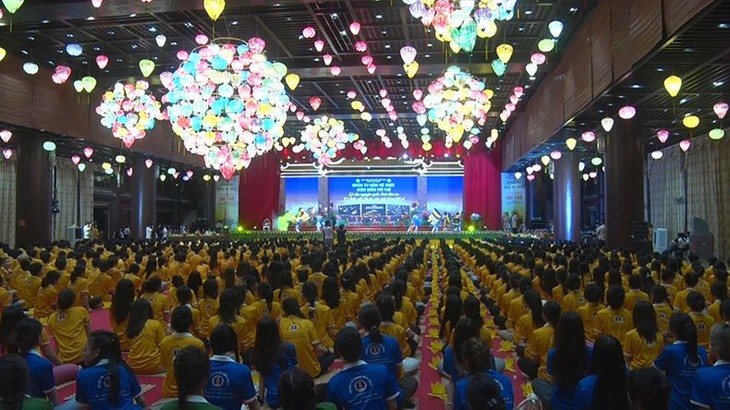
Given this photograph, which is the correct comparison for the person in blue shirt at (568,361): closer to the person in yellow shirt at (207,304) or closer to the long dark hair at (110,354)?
the long dark hair at (110,354)

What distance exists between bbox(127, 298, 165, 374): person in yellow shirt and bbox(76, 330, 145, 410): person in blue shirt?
2043 millimetres

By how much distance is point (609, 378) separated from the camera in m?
3.17

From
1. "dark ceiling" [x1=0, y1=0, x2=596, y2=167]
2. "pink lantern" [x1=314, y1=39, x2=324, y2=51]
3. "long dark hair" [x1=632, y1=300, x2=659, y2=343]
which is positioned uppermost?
"dark ceiling" [x1=0, y1=0, x2=596, y2=167]

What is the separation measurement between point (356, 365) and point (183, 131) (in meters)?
12.1

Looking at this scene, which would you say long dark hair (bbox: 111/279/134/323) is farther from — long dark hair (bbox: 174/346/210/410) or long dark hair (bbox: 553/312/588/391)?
long dark hair (bbox: 553/312/588/391)

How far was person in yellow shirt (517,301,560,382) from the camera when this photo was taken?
471cm

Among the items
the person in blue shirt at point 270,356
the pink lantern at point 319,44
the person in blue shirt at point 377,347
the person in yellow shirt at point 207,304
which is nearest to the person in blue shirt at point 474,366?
the person in blue shirt at point 377,347

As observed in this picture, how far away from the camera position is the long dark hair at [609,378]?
10.2ft

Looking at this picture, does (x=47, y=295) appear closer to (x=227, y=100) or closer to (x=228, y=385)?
(x=228, y=385)

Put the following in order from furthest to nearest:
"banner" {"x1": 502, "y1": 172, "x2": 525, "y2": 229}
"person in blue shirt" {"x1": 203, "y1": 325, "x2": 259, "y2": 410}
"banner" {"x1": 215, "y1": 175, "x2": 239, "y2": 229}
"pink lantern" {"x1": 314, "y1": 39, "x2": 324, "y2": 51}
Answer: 1. "banner" {"x1": 215, "y1": 175, "x2": 239, "y2": 229}
2. "banner" {"x1": 502, "y1": 172, "x2": 525, "y2": 229}
3. "pink lantern" {"x1": 314, "y1": 39, "x2": 324, "y2": 51}
4. "person in blue shirt" {"x1": 203, "y1": 325, "x2": 259, "y2": 410}

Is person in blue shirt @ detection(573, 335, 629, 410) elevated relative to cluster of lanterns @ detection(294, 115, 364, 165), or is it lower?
lower

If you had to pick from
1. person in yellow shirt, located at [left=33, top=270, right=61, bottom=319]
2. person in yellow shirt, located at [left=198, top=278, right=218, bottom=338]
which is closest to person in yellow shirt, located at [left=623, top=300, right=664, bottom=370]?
person in yellow shirt, located at [left=198, top=278, right=218, bottom=338]

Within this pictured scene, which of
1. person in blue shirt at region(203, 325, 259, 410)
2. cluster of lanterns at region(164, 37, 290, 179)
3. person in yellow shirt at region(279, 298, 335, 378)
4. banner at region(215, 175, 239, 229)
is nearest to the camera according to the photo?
person in blue shirt at region(203, 325, 259, 410)

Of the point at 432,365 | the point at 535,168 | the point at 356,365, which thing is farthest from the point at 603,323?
the point at 535,168
